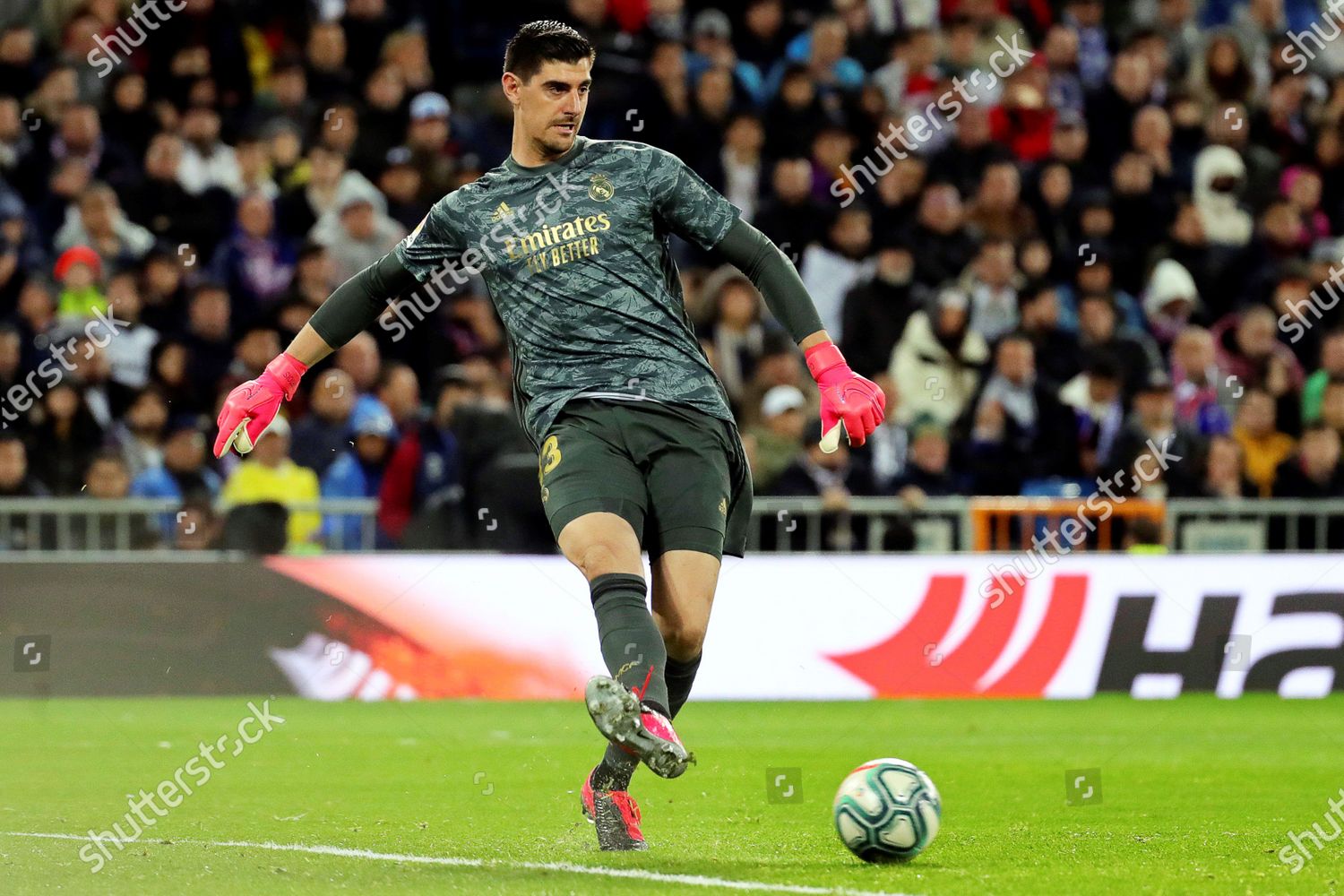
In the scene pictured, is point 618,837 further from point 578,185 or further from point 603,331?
point 578,185

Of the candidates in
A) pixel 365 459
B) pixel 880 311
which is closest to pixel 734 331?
pixel 880 311

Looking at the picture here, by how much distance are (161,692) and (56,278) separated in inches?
131

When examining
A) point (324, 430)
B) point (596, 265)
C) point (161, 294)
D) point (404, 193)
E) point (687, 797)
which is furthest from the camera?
point (404, 193)

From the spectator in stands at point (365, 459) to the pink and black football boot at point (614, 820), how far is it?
25.6 ft

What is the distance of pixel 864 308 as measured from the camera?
15508mm

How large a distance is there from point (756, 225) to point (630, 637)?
1030 cm

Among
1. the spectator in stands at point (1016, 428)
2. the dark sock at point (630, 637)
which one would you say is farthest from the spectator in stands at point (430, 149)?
the dark sock at point (630, 637)

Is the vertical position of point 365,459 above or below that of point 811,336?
below

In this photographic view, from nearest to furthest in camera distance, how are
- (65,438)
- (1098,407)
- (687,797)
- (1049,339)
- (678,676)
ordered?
(678,676)
(687,797)
(65,438)
(1098,407)
(1049,339)

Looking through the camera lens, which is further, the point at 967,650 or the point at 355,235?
the point at 355,235

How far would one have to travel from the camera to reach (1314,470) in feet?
48.4

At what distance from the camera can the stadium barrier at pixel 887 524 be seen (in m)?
13.6

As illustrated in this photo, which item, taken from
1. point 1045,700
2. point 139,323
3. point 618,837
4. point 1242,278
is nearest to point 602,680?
point 618,837

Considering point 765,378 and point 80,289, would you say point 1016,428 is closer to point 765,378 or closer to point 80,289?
point 765,378
